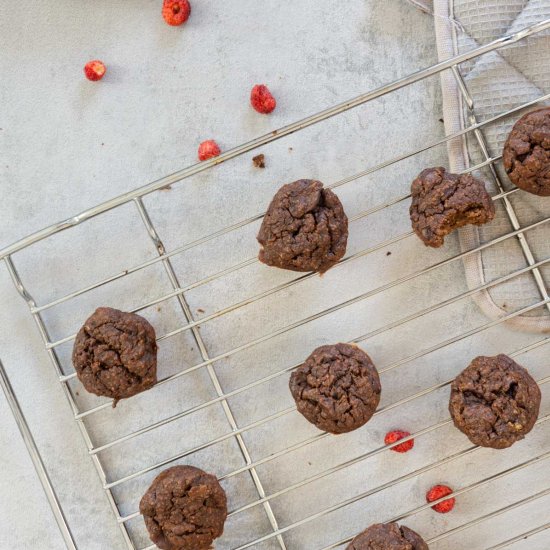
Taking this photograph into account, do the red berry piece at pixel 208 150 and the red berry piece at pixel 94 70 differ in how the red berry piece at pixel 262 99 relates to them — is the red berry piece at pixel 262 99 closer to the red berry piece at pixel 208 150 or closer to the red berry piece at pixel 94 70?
the red berry piece at pixel 208 150

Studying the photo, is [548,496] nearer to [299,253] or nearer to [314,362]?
[314,362]

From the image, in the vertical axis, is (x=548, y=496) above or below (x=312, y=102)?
below

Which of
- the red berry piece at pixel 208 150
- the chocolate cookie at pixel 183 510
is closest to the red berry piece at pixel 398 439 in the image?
the chocolate cookie at pixel 183 510

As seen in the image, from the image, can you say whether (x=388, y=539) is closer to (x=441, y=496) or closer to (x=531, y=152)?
(x=441, y=496)

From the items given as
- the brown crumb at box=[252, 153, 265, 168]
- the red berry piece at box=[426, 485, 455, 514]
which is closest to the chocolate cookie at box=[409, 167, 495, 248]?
the brown crumb at box=[252, 153, 265, 168]

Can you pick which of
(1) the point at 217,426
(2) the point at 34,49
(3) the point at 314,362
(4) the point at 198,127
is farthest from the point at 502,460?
(2) the point at 34,49

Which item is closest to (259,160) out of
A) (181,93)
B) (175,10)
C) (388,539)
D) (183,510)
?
(181,93)

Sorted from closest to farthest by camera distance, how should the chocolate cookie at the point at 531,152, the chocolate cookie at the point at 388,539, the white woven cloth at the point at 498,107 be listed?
the chocolate cookie at the point at 531,152 → the chocolate cookie at the point at 388,539 → the white woven cloth at the point at 498,107
